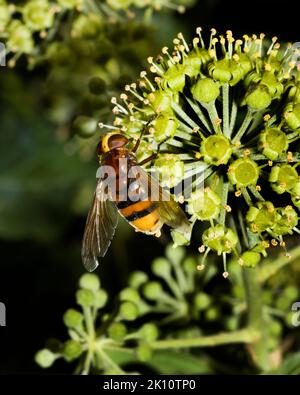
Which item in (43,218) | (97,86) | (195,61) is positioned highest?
(43,218)

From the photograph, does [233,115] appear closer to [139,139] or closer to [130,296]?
[139,139]

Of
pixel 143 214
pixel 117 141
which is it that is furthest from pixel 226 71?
pixel 143 214

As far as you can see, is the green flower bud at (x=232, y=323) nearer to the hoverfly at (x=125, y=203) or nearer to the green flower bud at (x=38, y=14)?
the hoverfly at (x=125, y=203)

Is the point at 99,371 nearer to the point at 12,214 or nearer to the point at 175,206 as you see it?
the point at 175,206

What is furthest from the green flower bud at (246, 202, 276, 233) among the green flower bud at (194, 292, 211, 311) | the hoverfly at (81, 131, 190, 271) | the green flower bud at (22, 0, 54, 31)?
the green flower bud at (22, 0, 54, 31)
